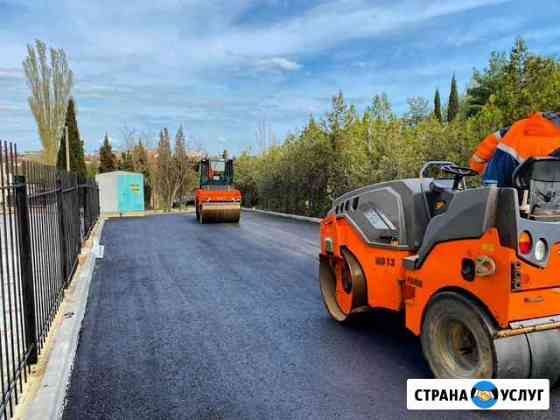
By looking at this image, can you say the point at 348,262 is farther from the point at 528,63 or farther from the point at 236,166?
the point at 236,166

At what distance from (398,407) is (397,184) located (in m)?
2.16

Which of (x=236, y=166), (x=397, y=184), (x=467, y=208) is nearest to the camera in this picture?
(x=467, y=208)

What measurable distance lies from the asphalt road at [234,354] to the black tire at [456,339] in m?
0.35

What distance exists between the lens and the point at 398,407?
3.66 metres

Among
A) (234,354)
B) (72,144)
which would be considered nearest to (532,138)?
(234,354)

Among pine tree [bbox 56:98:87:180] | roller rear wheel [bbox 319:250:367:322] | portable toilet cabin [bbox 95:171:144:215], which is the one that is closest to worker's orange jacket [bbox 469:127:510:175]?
roller rear wheel [bbox 319:250:367:322]

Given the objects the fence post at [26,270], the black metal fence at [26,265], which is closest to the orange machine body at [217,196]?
the black metal fence at [26,265]

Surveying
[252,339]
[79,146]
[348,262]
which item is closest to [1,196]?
[252,339]

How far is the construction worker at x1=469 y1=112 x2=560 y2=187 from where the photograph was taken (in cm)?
407

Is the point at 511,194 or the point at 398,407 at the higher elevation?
the point at 511,194

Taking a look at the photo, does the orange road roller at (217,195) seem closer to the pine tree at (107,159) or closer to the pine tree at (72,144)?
the pine tree at (72,144)

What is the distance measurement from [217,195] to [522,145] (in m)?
15.7

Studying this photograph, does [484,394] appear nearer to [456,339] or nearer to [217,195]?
[456,339]

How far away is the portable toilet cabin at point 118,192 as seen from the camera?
26.9 meters
